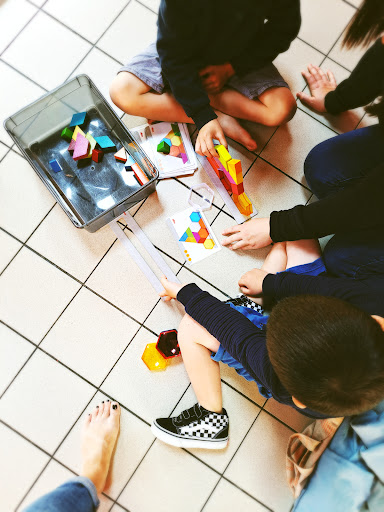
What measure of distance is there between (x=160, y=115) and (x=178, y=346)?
759mm

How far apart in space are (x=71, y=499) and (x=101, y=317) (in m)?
0.51

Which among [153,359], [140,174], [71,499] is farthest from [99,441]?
[140,174]

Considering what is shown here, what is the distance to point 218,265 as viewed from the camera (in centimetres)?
135

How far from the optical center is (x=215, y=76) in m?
1.25

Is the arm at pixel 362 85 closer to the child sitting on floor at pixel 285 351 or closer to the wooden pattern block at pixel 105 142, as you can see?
the child sitting on floor at pixel 285 351

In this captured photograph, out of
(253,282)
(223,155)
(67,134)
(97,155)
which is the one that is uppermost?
(67,134)

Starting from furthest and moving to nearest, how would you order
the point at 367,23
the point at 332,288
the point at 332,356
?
the point at 332,288 → the point at 367,23 → the point at 332,356

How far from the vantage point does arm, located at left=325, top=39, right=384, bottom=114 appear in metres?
1.19

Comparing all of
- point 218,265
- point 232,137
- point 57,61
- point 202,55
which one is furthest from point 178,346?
point 57,61

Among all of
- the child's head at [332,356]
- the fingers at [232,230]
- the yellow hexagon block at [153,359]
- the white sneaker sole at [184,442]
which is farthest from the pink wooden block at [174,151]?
the white sneaker sole at [184,442]

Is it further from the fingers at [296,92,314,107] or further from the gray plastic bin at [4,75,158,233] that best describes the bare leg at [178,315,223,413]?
the fingers at [296,92,314,107]

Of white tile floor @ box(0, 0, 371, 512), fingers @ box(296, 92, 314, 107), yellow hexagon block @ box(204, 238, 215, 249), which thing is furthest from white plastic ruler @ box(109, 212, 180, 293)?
fingers @ box(296, 92, 314, 107)

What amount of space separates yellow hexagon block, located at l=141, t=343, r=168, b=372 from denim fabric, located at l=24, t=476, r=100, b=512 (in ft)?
1.20

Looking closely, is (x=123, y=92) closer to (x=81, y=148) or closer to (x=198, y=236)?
(x=81, y=148)
